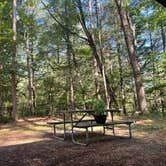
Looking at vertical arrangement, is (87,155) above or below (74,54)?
below

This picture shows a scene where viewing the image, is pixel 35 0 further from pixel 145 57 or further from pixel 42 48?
pixel 145 57

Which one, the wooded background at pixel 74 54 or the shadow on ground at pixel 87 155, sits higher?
the wooded background at pixel 74 54

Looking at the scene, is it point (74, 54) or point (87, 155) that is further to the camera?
point (74, 54)

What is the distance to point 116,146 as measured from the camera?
5.20m

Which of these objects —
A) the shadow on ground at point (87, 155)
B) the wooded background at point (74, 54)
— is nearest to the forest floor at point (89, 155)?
the shadow on ground at point (87, 155)

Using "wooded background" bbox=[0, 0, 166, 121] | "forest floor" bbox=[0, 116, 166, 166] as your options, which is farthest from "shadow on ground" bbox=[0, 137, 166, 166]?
"wooded background" bbox=[0, 0, 166, 121]

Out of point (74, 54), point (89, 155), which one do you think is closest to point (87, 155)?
point (89, 155)

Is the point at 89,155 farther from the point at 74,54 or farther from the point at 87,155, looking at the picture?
the point at 74,54

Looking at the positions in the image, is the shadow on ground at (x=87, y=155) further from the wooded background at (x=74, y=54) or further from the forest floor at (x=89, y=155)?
the wooded background at (x=74, y=54)

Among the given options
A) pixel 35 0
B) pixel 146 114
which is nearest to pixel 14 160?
pixel 146 114

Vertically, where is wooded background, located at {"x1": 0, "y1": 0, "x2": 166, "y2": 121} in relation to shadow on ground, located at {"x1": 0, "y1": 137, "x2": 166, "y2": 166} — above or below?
above

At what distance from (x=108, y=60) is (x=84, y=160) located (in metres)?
15.5

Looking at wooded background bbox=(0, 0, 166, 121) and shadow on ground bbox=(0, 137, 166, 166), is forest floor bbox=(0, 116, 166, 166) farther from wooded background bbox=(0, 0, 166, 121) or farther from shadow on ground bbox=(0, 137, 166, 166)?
wooded background bbox=(0, 0, 166, 121)

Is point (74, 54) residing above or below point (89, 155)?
above
